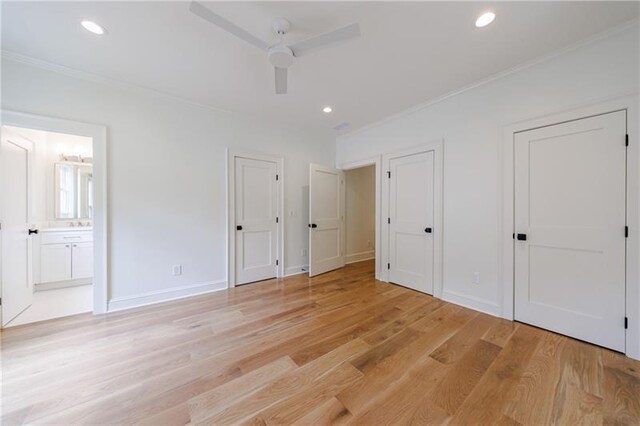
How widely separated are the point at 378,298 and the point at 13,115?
14.6 ft

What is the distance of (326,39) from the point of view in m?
1.69

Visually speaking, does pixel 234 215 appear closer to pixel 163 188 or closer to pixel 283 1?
pixel 163 188

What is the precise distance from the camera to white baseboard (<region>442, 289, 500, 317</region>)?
2.58 meters

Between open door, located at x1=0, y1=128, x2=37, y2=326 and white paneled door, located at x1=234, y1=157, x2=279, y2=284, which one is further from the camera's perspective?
white paneled door, located at x1=234, y1=157, x2=279, y2=284

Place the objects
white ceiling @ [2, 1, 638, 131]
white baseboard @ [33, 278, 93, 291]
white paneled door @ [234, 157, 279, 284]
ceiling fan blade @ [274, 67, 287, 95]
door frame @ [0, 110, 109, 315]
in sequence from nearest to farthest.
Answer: white ceiling @ [2, 1, 638, 131]
ceiling fan blade @ [274, 67, 287, 95]
door frame @ [0, 110, 109, 315]
white baseboard @ [33, 278, 93, 291]
white paneled door @ [234, 157, 279, 284]

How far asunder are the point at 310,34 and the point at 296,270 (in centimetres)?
347

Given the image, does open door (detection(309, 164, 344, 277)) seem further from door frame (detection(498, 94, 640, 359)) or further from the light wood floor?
door frame (detection(498, 94, 640, 359))

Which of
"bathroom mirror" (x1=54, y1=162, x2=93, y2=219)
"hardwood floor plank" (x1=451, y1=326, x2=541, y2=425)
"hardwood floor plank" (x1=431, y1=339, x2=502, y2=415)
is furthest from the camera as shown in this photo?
"bathroom mirror" (x1=54, y1=162, x2=93, y2=219)

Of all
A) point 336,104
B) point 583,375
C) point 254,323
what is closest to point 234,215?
point 254,323

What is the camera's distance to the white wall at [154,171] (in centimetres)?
248

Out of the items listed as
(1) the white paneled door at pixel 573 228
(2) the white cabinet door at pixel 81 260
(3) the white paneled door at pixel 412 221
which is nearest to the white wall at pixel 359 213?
(3) the white paneled door at pixel 412 221

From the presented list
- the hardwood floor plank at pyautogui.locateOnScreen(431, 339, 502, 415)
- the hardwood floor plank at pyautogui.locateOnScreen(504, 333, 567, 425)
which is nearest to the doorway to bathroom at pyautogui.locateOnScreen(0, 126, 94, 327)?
the hardwood floor plank at pyautogui.locateOnScreen(431, 339, 502, 415)

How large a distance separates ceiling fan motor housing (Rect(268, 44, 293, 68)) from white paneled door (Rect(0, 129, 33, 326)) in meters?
2.90

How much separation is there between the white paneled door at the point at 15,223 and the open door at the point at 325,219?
354 centimetres
